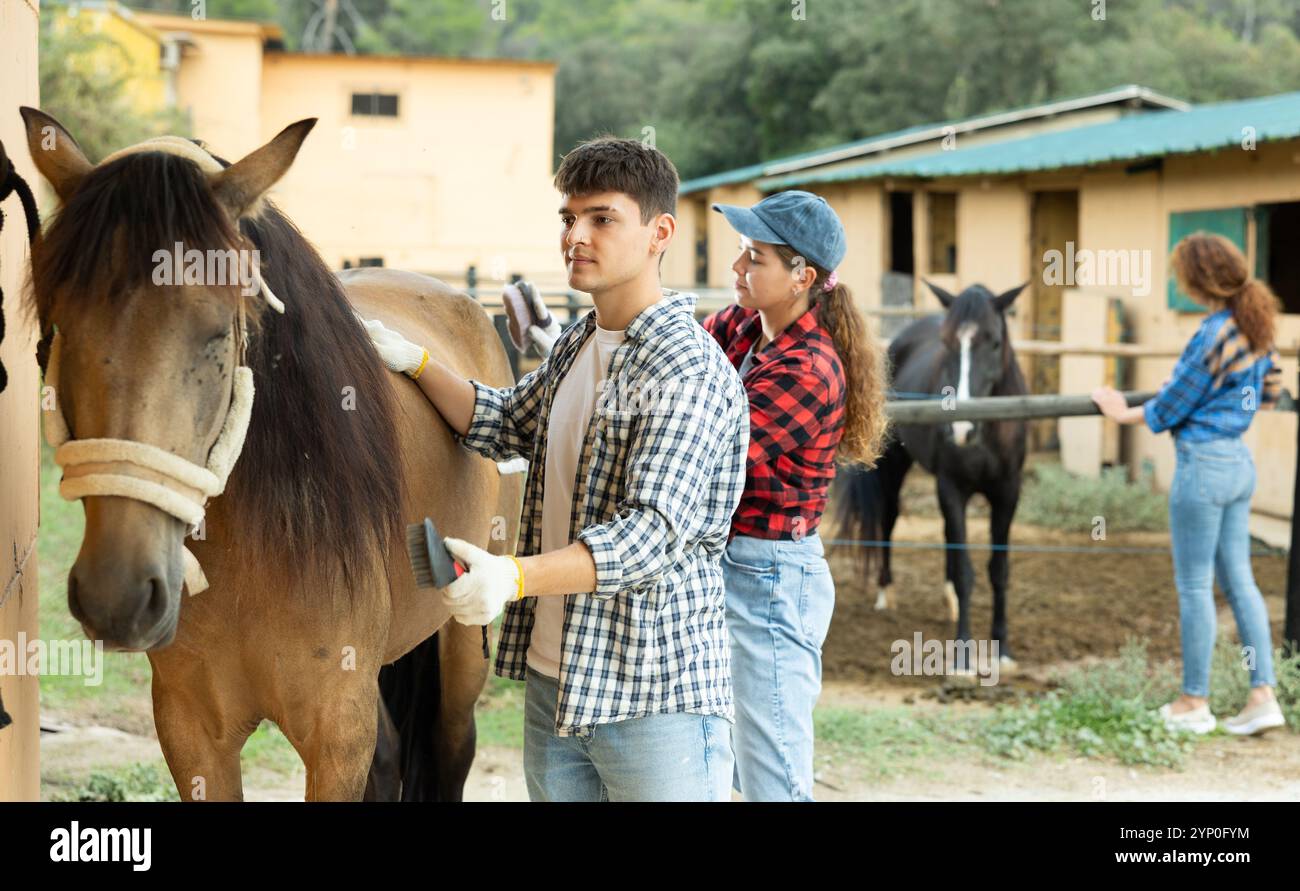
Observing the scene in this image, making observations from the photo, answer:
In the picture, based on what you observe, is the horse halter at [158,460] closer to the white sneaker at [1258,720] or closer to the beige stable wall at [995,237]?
the white sneaker at [1258,720]

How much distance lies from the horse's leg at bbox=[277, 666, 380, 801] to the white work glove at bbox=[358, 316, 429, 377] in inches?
26.0

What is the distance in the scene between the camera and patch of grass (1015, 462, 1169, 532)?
944cm

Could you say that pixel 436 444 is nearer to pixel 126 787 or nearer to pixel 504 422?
pixel 504 422

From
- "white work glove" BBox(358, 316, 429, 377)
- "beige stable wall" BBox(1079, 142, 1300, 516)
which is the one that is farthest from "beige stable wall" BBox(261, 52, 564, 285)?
"white work glove" BBox(358, 316, 429, 377)

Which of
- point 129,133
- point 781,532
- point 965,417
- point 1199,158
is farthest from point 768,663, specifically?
point 129,133

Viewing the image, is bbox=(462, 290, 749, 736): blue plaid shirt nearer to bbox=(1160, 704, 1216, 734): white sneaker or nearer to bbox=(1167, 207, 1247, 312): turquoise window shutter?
bbox=(1160, 704, 1216, 734): white sneaker

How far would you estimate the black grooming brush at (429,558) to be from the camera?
1.78m

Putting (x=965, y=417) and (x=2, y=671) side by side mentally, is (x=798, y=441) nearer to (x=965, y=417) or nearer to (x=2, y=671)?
(x=2, y=671)

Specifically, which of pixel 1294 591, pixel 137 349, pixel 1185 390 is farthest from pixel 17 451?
pixel 1294 591

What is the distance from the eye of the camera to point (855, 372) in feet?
10.1

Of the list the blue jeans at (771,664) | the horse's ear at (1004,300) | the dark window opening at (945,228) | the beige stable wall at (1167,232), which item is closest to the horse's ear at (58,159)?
the blue jeans at (771,664)

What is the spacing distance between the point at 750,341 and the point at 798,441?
43cm

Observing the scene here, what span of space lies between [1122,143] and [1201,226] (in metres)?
1.41

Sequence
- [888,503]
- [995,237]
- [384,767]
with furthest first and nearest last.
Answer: [995,237]
[888,503]
[384,767]
